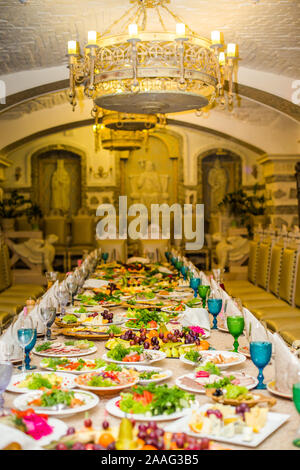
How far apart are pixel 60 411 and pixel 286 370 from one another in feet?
2.59

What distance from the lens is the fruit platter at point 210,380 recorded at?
2111 millimetres

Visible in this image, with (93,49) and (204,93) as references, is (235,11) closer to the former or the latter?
(204,93)

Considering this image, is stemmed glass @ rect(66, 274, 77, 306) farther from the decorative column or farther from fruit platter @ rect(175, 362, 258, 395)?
the decorative column

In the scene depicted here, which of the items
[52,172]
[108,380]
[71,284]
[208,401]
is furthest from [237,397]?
[52,172]

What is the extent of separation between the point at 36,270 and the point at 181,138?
579 cm

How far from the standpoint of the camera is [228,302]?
11.3 ft

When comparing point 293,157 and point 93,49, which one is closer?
point 93,49

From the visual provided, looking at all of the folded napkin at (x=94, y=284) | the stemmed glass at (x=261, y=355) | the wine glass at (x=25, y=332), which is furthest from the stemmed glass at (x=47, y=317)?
the folded napkin at (x=94, y=284)

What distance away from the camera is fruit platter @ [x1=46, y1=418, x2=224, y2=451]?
1.58 m

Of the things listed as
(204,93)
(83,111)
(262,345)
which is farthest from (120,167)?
(262,345)

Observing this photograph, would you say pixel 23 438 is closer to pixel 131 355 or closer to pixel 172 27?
pixel 131 355

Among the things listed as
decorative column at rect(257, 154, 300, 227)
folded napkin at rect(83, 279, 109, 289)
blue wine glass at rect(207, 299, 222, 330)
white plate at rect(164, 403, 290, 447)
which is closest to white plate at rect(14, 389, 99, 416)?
white plate at rect(164, 403, 290, 447)

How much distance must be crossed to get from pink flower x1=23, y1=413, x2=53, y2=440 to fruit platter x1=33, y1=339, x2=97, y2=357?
36.1 inches

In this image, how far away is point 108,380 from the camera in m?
2.16
